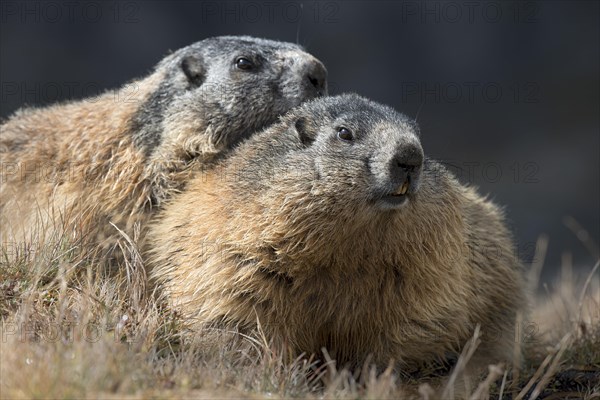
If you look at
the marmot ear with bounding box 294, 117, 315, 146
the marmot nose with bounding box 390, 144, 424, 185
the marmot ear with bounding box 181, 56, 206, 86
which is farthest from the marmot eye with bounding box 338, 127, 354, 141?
the marmot ear with bounding box 181, 56, 206, 86

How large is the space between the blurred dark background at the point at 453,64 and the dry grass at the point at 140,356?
7.42m

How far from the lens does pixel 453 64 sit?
14297 mm

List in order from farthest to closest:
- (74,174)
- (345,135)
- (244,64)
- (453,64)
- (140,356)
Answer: (453,64) → (244,64) → (74,174) → (345,135) → (140,356)

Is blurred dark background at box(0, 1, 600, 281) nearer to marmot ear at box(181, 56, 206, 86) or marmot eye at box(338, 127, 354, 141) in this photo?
marmot ear at box(181, 56, 206, 86)

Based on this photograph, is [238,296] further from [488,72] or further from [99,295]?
[488,72]

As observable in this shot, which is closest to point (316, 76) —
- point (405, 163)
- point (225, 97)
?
point (225, 97)

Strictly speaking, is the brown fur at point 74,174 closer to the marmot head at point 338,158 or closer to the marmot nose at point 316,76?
the marmot head at point 338,158

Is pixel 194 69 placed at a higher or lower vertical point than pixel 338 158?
higher

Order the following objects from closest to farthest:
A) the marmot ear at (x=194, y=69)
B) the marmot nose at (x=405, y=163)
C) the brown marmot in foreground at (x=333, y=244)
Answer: the marmot nose at (x=405, y=163), the brown marmot in foreground at (x=333, y=244), the marmot ear at (x=194, y=69)

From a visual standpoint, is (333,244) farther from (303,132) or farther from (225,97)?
(225,97)

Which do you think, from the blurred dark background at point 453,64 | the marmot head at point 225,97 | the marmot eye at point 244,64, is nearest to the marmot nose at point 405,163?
the marmot head at point 225,97

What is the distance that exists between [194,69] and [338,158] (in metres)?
2.28

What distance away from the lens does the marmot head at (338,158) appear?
17.2 feet

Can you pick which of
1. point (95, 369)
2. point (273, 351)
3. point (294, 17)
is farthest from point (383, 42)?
point (95, 369)
